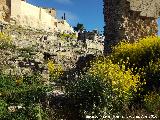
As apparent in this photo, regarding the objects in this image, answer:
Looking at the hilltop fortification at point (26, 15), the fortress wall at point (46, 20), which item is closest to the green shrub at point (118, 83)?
the hilltop fortification at point (26, 15)

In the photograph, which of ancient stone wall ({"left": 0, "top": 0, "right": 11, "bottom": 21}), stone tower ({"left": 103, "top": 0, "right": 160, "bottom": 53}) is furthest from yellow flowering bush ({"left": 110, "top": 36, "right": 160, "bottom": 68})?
ancient stone wall ({"left": 0, "top": 0, "right": 11, "bottom": 21})

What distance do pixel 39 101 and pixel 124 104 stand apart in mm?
2154

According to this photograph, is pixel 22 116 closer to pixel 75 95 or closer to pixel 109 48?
pixel 75 95

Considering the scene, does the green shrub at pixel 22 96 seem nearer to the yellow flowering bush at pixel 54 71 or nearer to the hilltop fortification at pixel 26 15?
the yellow flowering bush at pixel 54 71

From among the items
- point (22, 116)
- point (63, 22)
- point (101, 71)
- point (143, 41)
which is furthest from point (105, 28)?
point (63, 22)

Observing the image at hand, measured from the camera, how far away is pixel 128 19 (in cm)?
1733

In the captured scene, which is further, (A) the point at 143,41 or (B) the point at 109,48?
(B) the point at 109,48

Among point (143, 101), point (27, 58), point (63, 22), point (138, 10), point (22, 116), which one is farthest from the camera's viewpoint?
point (63, 22)

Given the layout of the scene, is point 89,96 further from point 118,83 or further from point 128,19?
point 128,19

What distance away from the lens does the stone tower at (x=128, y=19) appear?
56.4ft

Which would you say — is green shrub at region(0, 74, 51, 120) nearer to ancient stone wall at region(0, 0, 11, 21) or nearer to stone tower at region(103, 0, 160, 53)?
stone tower at region(103, 0, 160, 53)

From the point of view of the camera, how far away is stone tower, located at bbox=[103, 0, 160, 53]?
17.2 m

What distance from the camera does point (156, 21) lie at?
17828mm

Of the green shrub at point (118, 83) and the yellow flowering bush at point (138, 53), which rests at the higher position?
the yellow flowering bush at point (138, 53)
